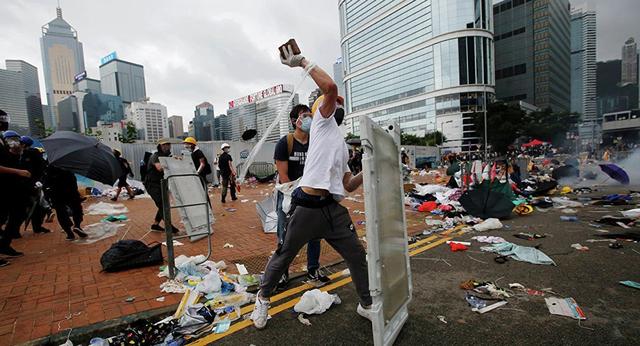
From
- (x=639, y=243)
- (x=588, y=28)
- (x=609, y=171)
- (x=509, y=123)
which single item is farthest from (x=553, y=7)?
(x=639, y=243)

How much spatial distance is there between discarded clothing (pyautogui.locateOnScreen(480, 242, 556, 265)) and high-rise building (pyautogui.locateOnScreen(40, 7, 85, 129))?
14936 centimetres

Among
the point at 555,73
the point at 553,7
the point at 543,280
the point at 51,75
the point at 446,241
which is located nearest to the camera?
the point at 543,280

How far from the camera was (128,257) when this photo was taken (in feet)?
13.1

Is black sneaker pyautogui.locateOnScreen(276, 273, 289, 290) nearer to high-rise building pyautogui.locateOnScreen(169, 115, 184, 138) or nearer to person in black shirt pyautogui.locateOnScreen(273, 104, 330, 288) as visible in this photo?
person in black shirt pyautogui.locateOnScreen(273, 104, 330, 288)

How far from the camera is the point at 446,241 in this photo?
16.0ft

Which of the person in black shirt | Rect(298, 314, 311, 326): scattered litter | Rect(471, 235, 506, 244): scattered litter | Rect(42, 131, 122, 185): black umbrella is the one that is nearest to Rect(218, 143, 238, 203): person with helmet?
Rect(42, 131, 122, 185): black umbrella

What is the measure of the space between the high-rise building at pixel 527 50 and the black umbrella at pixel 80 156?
105 meters

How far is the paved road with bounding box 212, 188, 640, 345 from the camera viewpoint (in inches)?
89.4

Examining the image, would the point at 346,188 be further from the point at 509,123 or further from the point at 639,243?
the point at 509,123

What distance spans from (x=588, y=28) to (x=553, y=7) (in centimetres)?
5930

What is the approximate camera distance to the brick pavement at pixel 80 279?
9.03ft

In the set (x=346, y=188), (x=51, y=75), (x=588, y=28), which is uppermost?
(x=588, y=28)

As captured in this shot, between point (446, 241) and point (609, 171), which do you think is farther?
point (609, 171)

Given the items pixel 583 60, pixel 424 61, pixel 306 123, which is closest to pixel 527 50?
pixel 424 61
